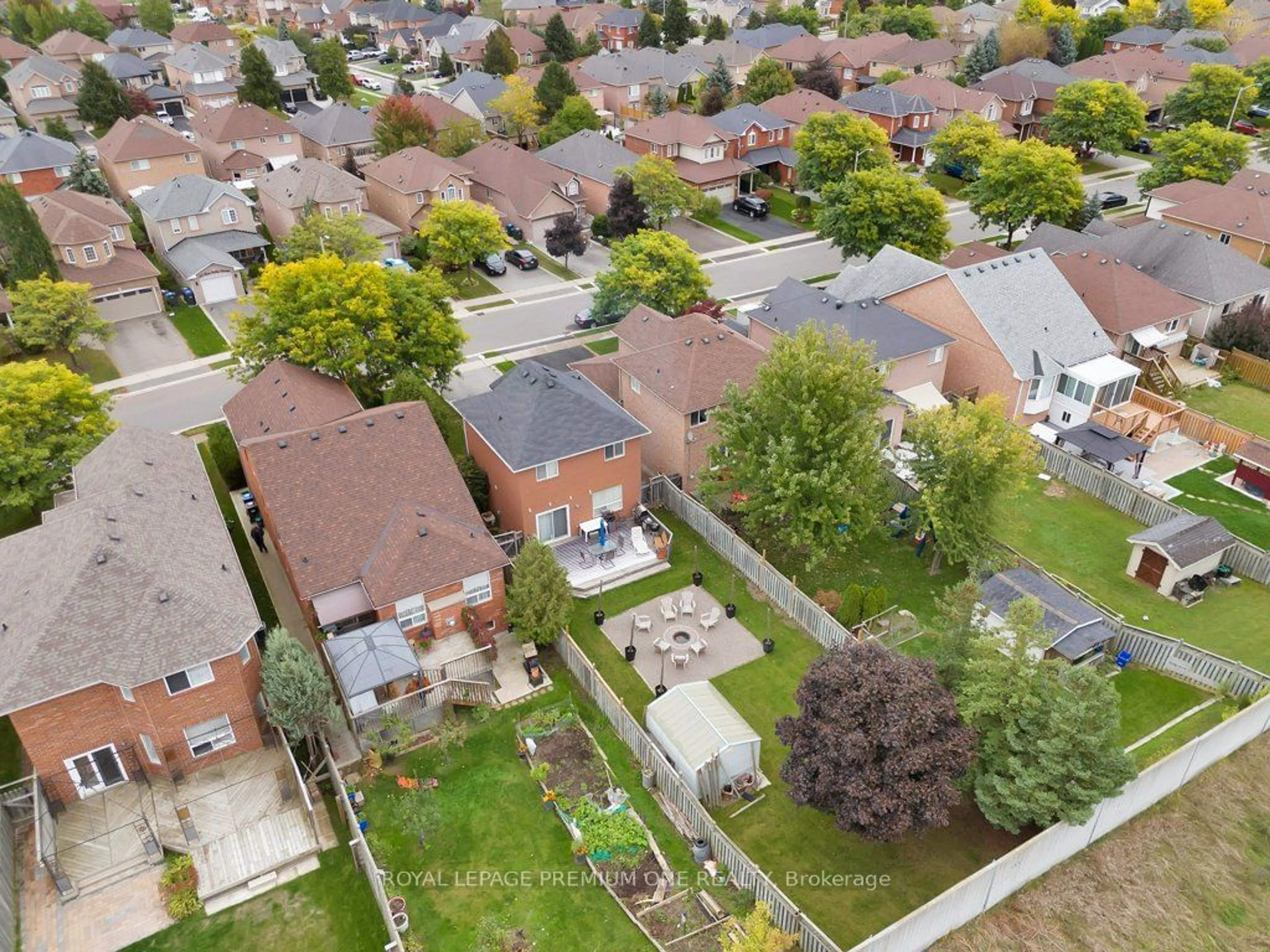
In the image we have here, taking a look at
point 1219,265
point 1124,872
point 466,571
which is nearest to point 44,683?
point 466,571

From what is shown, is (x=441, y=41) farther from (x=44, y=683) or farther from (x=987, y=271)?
(x=44, y=683)

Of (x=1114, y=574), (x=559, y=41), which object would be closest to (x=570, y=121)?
(x=559, y=41)

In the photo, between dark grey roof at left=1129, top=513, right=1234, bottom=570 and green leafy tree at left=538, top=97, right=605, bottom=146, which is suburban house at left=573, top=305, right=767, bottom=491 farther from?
green leafy tree at left=538, top=97, right=605, bottom=146

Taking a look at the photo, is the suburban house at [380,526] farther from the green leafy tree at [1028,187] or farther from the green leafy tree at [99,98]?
the green leafy tree at [99,98]

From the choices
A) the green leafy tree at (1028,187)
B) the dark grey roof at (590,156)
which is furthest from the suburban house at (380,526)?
the green leafy tree at (1028,187)

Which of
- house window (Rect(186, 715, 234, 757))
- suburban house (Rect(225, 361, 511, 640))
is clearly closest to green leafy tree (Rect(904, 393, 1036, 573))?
suburban house (Rect(225, 361, 511, 640))

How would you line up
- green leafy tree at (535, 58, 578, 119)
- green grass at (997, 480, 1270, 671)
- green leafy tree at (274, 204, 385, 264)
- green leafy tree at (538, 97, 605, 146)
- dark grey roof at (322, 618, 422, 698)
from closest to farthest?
dark grey roof at (322, 618, 422, 698)
green grass at (997, 480, 1270, 671)
green leafy tree at (274, 204, 385, 264)
green leafy tree at (538, 97, 605, 146)
green leafy tree at (535, 58, 578, 119)

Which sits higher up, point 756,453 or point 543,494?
point 756,453
